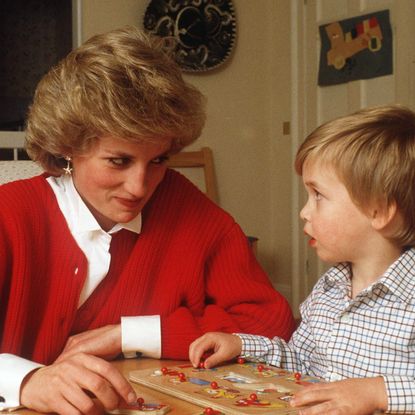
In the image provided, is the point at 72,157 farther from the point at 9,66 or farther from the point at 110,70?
the point at 9,66

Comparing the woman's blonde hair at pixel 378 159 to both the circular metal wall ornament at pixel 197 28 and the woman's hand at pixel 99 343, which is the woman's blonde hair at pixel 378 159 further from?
the circular metal wall ornament at pixel 197 28

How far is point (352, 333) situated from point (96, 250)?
→ 0.49 meters

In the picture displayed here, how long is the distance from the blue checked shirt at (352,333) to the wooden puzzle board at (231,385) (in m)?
0.13

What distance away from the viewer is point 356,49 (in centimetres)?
415

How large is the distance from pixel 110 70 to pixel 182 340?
1.59 ft

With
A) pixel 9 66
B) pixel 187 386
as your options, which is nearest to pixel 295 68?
pixel 9 66

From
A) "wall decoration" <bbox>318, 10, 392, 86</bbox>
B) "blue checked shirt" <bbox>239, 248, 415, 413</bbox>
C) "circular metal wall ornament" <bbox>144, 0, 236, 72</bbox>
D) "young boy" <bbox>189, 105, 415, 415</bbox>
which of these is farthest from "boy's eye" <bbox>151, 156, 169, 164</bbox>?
"circular metal wall ornament" <bbox>144, 0, 236, 72</bbox>

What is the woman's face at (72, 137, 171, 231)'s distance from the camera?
128cm

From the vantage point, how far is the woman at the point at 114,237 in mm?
1271

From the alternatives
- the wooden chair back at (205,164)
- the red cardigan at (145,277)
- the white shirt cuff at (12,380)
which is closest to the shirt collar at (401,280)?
the red cardigan at (145,277)

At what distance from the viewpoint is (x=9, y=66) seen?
12.8 ft

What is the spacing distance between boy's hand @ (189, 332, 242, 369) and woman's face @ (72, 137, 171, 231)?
11.1 inches

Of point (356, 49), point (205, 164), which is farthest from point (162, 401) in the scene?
point (205, 164)

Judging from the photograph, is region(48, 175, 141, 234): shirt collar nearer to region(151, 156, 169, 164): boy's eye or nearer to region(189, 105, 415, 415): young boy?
region(151, 156, 169, 164): boy's eye
